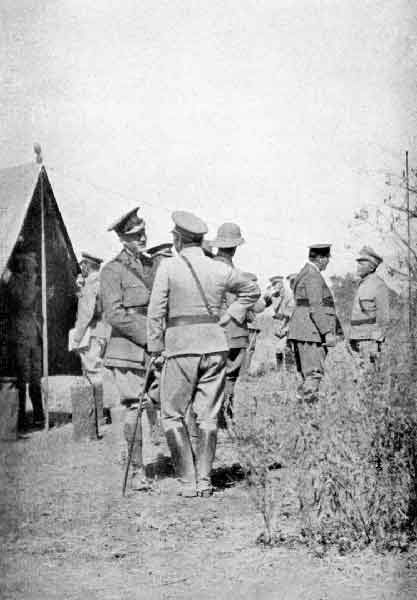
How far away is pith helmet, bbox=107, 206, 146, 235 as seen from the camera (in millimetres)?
5761

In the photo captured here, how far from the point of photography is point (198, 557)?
12.5 feet

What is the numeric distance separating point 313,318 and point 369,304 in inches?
51.7

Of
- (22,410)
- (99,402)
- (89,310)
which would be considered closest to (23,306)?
(89,310)

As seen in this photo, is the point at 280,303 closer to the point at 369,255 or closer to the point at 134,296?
the point at 369,255

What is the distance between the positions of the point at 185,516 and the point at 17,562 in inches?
44.0

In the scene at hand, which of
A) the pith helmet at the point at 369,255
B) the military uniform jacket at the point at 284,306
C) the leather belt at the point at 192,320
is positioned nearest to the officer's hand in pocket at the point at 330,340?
the pith helmet at the point at 369,255

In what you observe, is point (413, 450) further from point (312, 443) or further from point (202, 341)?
point (202, 341)

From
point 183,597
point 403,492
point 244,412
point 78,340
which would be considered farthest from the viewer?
point 78,340

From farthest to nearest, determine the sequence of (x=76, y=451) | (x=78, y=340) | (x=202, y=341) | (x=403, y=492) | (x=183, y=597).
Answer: (x=78, y=340) → (x=76, y=451) → (x=202, y=341) → (x=403, y=492) → (x=183, y=597)

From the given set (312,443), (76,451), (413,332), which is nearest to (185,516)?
(312,443)

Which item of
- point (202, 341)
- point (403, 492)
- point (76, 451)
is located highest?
point (202, 341)

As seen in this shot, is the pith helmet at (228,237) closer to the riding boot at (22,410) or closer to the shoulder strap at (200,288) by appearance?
the shoulder strap at (200,288)

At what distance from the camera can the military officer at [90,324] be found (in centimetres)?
917

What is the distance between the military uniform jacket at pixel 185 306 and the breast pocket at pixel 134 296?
0.53 m
